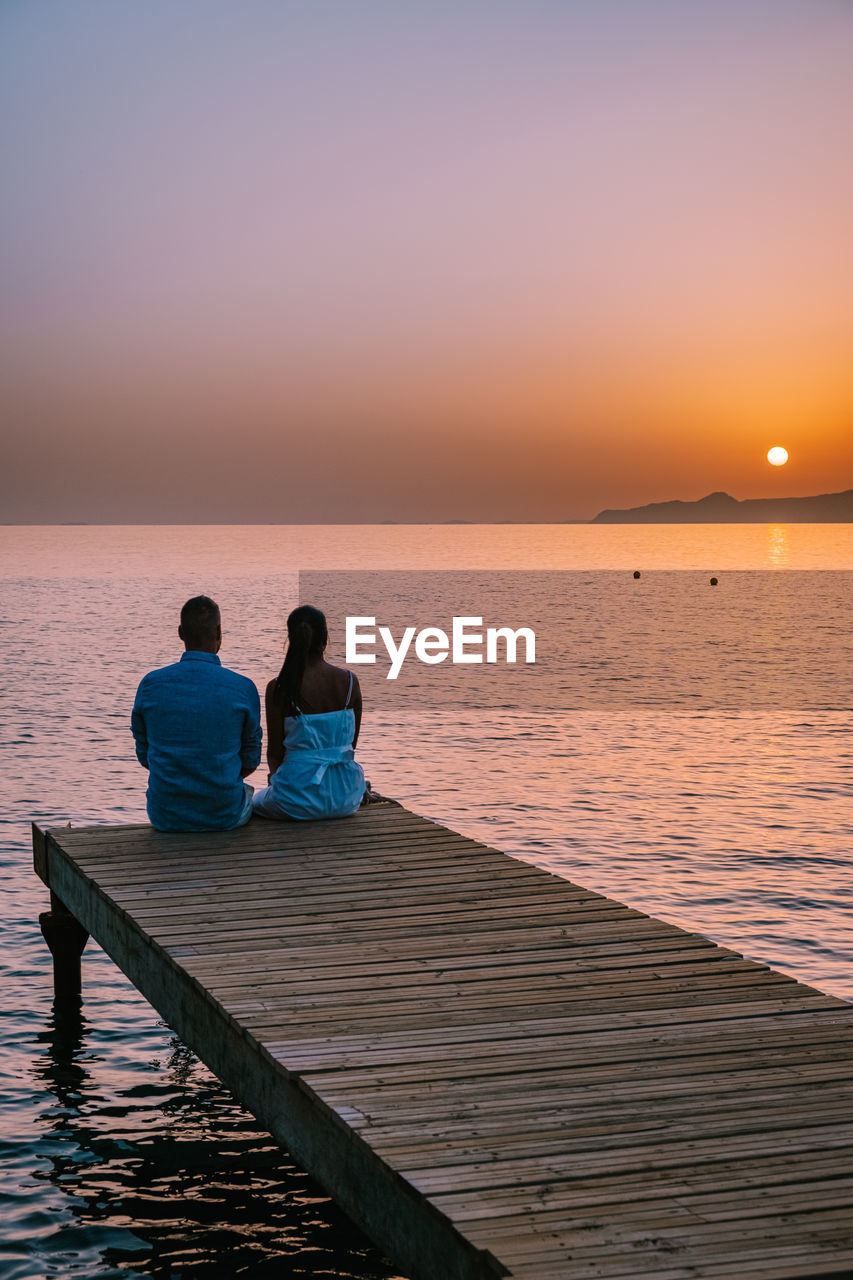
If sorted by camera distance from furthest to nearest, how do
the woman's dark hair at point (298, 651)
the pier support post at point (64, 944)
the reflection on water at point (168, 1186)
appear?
the pier support post at point (64, 944) < the woman's dark hair at point (298, 651) < the reflection on water at point (168, 1186)

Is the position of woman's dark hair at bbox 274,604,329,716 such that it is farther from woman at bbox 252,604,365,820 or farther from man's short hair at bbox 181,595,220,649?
man's short hair at bbox 181,595,220,649

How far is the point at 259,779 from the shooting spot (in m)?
20.0

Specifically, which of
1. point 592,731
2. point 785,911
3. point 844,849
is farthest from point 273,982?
point 592,731

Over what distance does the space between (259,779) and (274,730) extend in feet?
36.6

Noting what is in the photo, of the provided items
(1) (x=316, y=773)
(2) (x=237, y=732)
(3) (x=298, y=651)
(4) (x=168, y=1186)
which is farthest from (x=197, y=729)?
(4) (x=168, y=1186)

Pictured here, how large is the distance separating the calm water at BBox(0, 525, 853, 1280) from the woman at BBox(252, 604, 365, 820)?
76.6 inches

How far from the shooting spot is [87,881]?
7941mm

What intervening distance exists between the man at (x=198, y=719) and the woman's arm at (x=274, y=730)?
21 centimetres

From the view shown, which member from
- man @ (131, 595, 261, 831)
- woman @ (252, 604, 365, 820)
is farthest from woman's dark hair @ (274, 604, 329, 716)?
man @ (131, 595, 261, 831)

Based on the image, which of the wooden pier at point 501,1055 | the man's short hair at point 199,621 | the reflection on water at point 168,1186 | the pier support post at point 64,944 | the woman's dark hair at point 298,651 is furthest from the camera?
the pier support post at point 64,944

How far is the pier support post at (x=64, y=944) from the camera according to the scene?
31.6 feet

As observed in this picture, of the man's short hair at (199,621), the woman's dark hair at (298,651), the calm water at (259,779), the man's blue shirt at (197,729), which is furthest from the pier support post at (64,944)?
the man's short hair at (199,621)

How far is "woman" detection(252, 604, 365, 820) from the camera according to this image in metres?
8.76

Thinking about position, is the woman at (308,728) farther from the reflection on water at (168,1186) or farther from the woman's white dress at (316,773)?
the reflection on water at (168,1186)
